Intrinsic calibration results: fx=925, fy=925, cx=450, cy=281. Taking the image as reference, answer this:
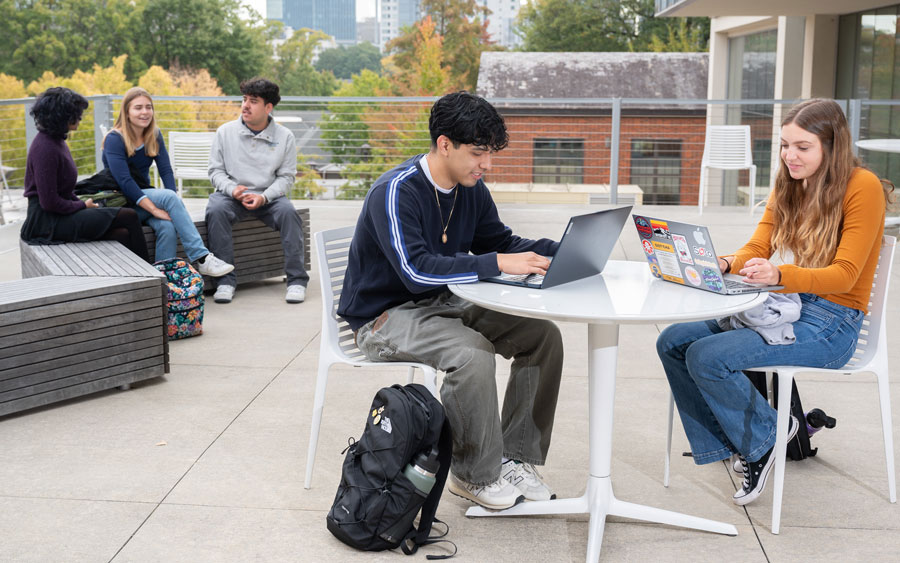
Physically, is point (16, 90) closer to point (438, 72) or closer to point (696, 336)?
point (438, 72)

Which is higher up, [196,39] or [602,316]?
[196,39]

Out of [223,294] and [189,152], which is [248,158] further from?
[189,152]

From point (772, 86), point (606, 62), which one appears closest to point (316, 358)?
point (772, 86)

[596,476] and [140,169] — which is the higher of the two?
[140,169]

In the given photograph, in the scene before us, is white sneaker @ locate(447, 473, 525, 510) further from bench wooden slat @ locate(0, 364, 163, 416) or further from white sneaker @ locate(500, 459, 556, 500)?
bench wooden slat @ locate(0, 364, 163, 416)

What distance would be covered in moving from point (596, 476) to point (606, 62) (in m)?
34.0

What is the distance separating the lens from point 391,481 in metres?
2.74

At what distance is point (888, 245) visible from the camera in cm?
310

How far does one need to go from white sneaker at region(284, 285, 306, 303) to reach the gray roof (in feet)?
92.1

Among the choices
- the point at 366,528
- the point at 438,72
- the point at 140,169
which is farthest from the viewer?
the point at 438,72

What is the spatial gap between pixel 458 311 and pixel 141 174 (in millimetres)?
3457

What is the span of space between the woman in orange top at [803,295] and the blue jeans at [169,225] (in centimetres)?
360

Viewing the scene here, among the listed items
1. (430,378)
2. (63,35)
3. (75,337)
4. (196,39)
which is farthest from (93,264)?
(63,35)

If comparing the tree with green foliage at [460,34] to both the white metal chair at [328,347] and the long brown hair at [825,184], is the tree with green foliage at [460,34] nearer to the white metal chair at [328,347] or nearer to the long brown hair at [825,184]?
the white metal chair at [328,347]
